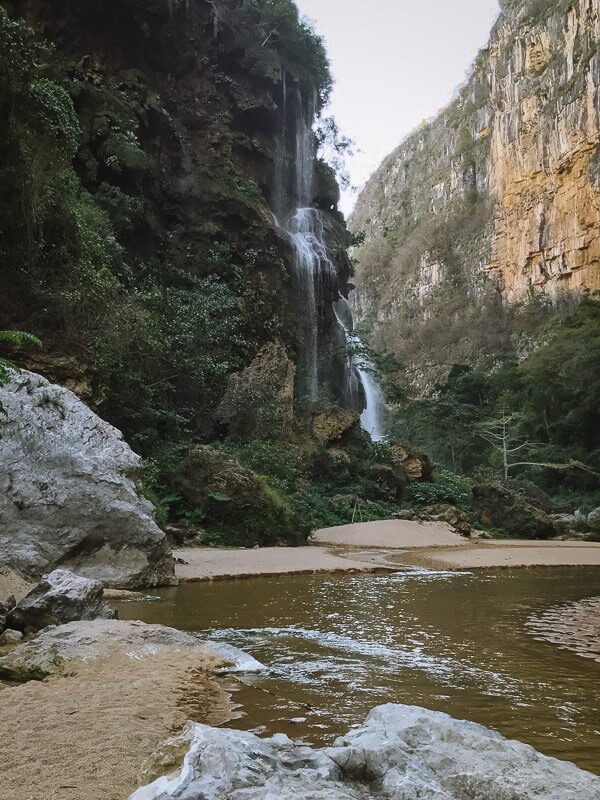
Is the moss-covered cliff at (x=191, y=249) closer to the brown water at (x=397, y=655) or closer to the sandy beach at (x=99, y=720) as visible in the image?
the brown water at (x=397, y=655)

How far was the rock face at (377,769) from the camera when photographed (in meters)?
1.56

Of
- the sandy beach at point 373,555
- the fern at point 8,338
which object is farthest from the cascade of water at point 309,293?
the fern at point 8,338

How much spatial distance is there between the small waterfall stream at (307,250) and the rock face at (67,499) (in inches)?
601

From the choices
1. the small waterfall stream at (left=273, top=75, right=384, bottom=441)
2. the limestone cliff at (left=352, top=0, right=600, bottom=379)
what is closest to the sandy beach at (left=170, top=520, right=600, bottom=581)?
the small waterfall stream at (left=273, top=75, right=384, bottom=441)

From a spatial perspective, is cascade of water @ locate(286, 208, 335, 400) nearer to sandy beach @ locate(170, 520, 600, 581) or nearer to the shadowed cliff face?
the shadowed cliff face

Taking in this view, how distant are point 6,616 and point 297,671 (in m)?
2.17

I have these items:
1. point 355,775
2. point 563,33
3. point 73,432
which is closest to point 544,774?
point 355,775

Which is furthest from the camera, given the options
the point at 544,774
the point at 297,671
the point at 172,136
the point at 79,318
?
the point at 172,136

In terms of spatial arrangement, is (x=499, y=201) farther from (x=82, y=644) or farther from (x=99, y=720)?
(x=99, y=720)

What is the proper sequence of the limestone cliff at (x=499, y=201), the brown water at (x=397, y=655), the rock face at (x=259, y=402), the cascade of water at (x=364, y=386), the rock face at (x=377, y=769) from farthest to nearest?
the limestone cliff at (x=499, y=201) → the cascade of water at (x=364, y=386) → the rock face at (x=259, y=402) → the brown water at (x=397, y=655) → the rock face at (x=377, y=769)

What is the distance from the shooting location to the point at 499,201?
58.2m

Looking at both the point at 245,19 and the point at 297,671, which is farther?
the point at 245,19

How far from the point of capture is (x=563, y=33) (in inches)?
1948

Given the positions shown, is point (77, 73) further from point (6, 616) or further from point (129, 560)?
point (6, 616)
